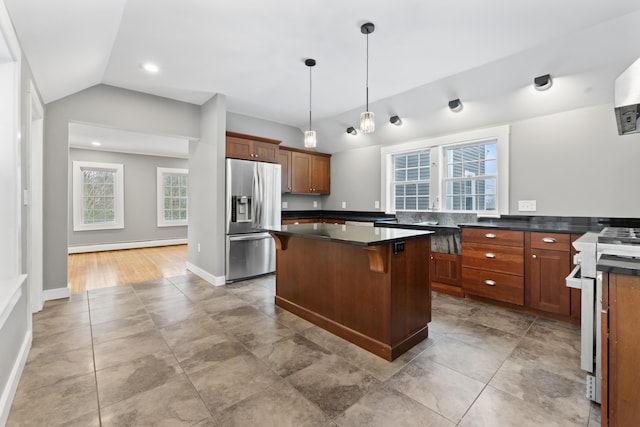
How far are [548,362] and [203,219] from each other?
4.29 metres

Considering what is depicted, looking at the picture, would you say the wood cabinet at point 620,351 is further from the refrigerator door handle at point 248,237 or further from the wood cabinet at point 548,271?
the refrigerator door handle at point 248,237

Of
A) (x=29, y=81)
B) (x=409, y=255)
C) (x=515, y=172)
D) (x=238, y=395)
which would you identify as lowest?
(x=238, y=395)

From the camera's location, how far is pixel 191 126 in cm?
440

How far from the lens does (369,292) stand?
2293 mm

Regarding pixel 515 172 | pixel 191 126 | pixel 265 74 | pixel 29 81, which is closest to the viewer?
pixel 29 81

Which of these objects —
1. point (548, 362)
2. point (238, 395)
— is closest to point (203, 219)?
point (238, 395)

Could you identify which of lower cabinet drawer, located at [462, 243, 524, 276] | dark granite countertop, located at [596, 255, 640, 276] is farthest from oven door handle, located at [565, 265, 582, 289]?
lower cabinet drawer, located at [462, 243, 524, 276]

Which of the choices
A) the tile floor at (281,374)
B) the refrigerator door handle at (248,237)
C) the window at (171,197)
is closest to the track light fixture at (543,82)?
the tile floor at (281,374)

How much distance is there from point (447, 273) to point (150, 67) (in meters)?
4.35

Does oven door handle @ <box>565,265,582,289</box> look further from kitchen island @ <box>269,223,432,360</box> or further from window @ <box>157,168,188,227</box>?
window @ <box>157,168,188,227</box>

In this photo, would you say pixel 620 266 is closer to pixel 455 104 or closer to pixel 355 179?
pixel 455 104

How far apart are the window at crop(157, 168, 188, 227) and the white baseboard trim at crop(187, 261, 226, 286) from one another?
3.51 meters

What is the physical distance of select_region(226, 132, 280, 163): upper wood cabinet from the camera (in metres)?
4.27

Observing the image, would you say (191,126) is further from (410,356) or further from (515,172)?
(515,172)
